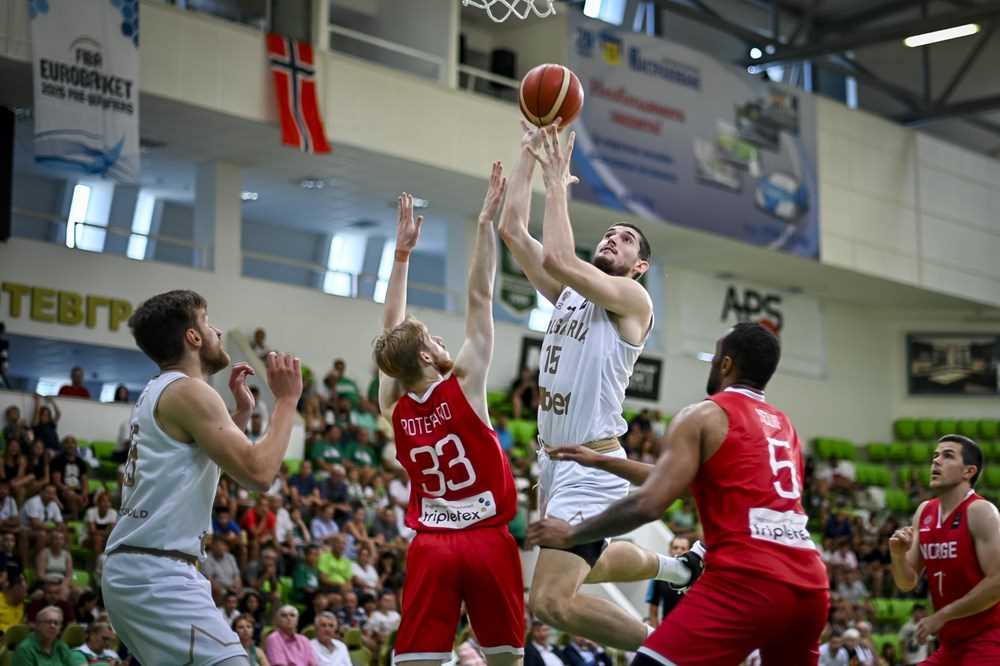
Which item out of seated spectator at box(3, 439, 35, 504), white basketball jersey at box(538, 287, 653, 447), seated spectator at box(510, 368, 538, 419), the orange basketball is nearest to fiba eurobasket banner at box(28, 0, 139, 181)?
seated spectator at box(3, 439, 35, 504)

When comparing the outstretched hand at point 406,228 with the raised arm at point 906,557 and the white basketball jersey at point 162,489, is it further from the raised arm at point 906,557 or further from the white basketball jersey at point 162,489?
the raised arm at point 906,557

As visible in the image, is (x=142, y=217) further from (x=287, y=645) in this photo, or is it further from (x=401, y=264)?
(x=401, y=264)

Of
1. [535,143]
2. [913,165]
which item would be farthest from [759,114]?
[535,143]

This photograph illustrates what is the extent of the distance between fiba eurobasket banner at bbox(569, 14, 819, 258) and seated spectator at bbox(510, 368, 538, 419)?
3.44m

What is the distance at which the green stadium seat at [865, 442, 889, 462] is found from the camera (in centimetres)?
3241

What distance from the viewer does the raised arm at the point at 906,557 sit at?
8797 mm

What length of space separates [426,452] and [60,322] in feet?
48.7

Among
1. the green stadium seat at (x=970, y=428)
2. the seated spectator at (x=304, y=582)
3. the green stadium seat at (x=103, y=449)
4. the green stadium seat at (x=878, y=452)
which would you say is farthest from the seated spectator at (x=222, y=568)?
the green stadium seat at (x=970, y=428)

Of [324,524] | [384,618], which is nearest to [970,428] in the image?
[324,524]

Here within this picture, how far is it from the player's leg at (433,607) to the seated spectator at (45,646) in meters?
6.46

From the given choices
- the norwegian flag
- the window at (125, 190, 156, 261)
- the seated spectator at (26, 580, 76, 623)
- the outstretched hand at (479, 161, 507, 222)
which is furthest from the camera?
the window at (125, 190, 156, 261)

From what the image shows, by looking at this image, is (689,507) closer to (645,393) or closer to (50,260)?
(645,393)

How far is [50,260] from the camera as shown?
20.6 m

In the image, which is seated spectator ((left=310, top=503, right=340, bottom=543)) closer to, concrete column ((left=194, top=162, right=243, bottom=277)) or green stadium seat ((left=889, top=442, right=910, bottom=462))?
concrete column ((left=194, top=162, right=243, bottom=277))
